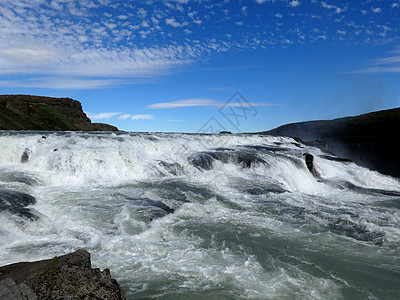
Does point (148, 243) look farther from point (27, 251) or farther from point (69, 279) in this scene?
point (69, 279)

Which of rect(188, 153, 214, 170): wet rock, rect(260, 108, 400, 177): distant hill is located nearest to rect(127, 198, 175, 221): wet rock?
rect(188, 153, 214, 170): wet rock

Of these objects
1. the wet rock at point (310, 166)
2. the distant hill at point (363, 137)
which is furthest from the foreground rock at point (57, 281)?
the distant hill at point (363, 137)

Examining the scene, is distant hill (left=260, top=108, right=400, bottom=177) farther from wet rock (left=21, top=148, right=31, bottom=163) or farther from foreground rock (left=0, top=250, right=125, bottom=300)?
foreground rock (left=0, top=250, right=125, bottom=300)

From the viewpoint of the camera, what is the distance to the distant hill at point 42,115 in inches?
2273

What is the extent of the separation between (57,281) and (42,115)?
3077 inches

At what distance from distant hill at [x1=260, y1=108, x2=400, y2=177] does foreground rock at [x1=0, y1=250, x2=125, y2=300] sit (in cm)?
3634

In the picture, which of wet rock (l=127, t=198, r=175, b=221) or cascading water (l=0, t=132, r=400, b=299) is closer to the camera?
cascading water (l=0, t=132, r=400, b=299)

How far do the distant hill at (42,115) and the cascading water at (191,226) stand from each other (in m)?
43.4

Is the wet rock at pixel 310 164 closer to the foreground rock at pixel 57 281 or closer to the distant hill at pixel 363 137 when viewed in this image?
the foreground rock at pixel 57 281

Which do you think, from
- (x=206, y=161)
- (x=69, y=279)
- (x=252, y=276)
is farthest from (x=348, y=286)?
(x=206, y=161)

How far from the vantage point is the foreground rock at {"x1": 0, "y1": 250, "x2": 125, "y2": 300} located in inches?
129

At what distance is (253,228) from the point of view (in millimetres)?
8312

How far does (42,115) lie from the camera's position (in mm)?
71438

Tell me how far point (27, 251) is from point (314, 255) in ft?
20.9
